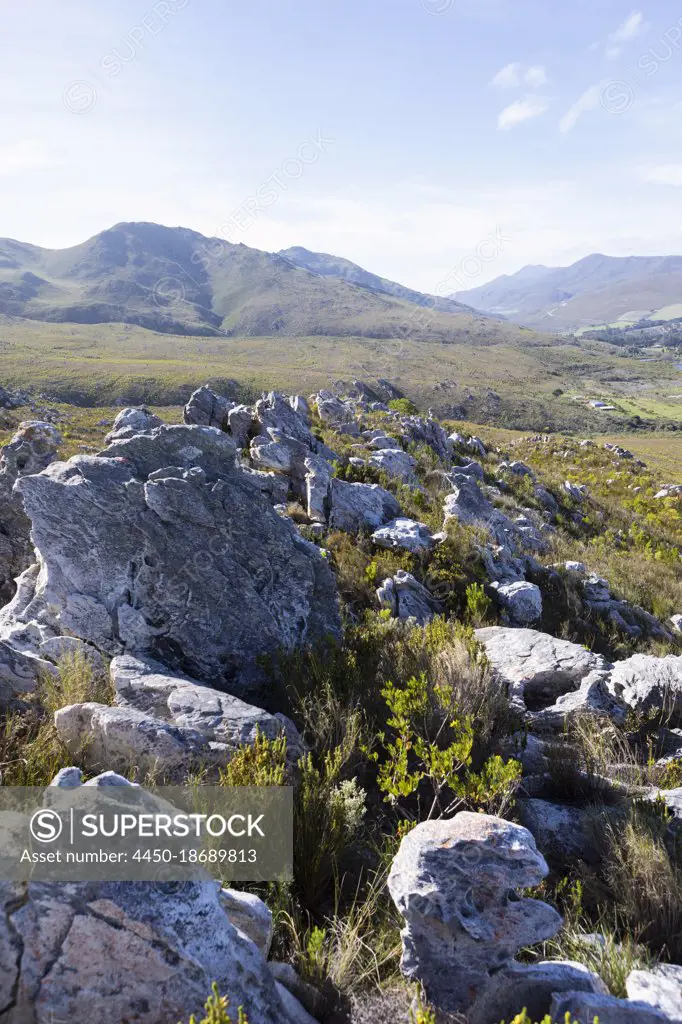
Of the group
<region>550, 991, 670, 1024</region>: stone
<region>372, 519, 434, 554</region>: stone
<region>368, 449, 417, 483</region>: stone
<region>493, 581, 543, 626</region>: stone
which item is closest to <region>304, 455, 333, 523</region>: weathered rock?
<region>372, 519, 434, 554</region>: stone

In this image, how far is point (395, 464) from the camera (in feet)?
53.4

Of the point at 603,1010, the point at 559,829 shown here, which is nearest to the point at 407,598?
the point at 559,829

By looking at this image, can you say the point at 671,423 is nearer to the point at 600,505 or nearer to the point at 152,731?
the point at 600,505

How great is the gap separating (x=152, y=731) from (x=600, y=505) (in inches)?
888

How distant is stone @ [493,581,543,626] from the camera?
9148 millimetres

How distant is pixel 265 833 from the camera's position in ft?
11.3

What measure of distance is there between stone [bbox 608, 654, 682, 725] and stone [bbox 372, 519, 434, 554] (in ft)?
14.4

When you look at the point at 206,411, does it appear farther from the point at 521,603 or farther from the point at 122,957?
the point at 122,957

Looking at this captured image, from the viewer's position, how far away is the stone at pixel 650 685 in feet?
18.3

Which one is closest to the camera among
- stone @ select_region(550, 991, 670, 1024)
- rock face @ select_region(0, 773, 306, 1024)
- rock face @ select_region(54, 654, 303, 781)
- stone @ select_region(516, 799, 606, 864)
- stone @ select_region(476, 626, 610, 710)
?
rock face @ select_region(0, 773, 306, 1024)

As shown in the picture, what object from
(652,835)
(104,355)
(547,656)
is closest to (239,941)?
(652,835)

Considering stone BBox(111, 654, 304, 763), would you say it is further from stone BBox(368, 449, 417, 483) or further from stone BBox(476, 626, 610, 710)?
stone BBox(368, 449, 417, 483)

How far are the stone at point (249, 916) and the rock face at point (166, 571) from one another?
281cm

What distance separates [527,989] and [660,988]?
703 millimetres
